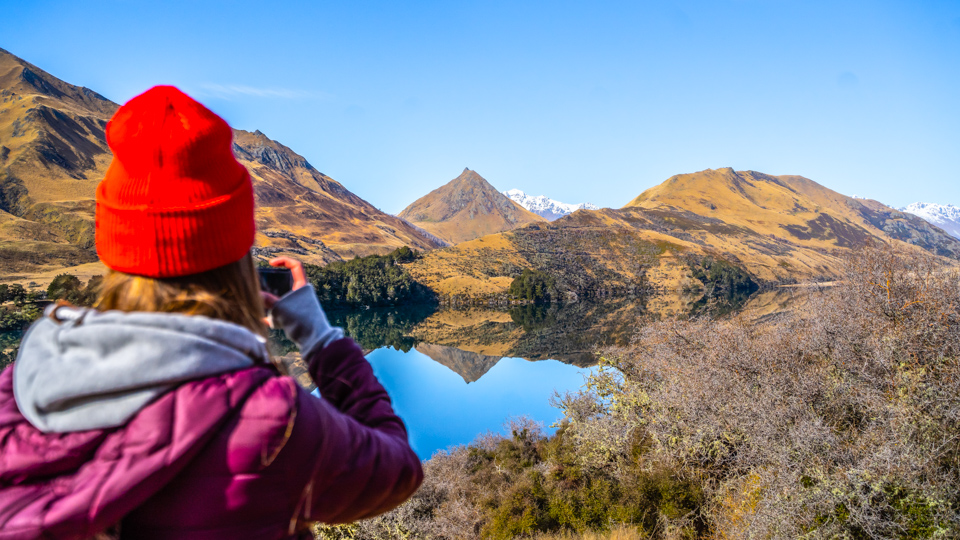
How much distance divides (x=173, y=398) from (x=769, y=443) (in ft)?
30.8

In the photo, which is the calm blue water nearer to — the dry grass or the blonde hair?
the dry grass

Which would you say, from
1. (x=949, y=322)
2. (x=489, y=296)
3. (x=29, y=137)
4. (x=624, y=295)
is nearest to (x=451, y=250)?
(x=489, y=296)

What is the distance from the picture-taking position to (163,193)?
3.53ft

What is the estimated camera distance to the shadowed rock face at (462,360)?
3234 centimetres

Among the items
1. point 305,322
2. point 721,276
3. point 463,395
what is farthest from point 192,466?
point 721,276

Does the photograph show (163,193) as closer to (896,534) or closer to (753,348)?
(896,534)

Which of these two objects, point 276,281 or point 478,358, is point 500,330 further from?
point 276,281

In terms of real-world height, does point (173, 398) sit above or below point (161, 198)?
below

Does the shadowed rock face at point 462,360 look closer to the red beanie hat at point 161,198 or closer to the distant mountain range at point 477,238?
the red beanie hat at point 161,198

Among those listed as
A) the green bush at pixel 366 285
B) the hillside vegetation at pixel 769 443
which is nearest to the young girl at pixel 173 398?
the hillside vegetation at pixel 769 443

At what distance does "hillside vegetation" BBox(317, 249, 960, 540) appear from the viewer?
637 cm

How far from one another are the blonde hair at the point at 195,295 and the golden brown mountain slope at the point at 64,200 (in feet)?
264

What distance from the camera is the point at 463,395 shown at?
27.1m

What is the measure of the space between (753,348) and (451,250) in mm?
83775
